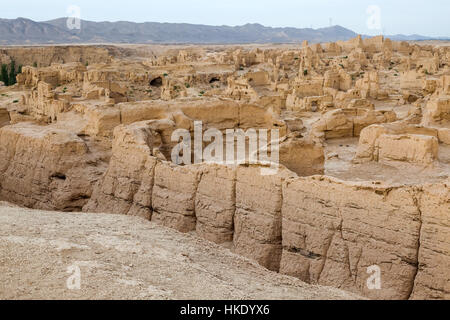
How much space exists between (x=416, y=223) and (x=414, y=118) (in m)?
13.1

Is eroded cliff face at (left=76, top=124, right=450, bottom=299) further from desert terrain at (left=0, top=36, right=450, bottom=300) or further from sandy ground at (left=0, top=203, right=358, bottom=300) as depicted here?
sandy ground at (left=0, top=203, right=358, bottom=300)

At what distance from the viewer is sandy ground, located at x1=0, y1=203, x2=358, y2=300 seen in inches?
203

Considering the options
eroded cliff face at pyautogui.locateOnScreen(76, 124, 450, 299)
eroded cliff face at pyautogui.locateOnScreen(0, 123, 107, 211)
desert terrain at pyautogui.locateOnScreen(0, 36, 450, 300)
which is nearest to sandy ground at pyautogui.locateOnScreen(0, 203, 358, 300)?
desert terrain at pyautogui.locateOnScreen(0, 36, 450, 300)

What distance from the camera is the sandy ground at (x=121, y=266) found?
5.15m

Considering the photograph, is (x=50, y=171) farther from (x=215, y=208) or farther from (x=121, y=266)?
(x=121, y=266)

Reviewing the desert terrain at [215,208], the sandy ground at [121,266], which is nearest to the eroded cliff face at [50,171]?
the desert terrain at [215,208]

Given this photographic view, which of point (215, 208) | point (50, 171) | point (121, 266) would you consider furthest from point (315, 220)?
point (50, 171)

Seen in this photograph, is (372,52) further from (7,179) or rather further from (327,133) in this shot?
(7,179)

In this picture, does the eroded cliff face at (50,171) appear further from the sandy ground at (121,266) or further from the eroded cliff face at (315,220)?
the sandy ground at (121,266)

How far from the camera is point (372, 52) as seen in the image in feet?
180

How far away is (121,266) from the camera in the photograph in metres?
5.82

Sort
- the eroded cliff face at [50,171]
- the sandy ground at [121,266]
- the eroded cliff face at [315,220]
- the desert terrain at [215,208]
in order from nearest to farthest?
1. the sandy ground at [121,266]
2. the desert terrain at [215,208]
3. the eroded cliff face at [315,220]
4. the eroded cliff face at [50,171]

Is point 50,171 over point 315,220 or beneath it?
beneath
